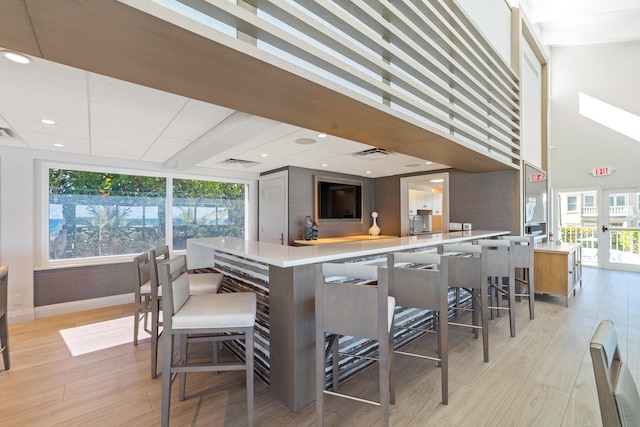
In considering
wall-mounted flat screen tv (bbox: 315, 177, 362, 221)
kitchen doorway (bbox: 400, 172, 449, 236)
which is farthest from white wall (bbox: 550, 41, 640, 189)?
wall-mounted flat screen tv (bbox: 315, 177, 362, 221)

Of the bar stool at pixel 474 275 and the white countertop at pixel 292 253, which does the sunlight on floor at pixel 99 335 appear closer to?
the white countertop at pixel 292 253

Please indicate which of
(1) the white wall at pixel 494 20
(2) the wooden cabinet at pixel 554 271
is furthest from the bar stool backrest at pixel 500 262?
(1) the white wall at pixel 494 20

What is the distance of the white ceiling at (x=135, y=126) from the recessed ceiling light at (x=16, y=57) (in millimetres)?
40

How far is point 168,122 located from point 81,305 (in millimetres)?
3115

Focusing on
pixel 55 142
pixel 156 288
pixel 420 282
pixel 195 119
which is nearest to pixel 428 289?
pixel 420 282

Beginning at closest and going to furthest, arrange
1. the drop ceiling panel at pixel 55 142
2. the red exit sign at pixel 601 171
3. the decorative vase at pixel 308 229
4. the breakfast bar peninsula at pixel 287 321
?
the breakfast bar peninsula at pixel 287 321
the drop ceiling panel at pixel 55 142
the decorative vase at pixel 308 229
the red exit sign at pixel 601 171

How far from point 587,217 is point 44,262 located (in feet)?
34.1

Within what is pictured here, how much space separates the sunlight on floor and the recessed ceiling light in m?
2.40

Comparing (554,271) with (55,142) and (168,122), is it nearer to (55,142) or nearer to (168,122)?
(168,122)

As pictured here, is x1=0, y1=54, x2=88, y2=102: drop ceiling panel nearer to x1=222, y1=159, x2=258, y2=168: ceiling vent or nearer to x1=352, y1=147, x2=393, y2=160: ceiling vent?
x1=222, y1=159, x2=258, y2=168: ceiling vent

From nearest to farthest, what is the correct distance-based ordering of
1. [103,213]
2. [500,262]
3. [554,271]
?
[500,262], [554,271], [103,213]

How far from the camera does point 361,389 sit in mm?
1966

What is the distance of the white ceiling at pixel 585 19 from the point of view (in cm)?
420

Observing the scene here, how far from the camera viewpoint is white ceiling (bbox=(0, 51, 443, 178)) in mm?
1877
